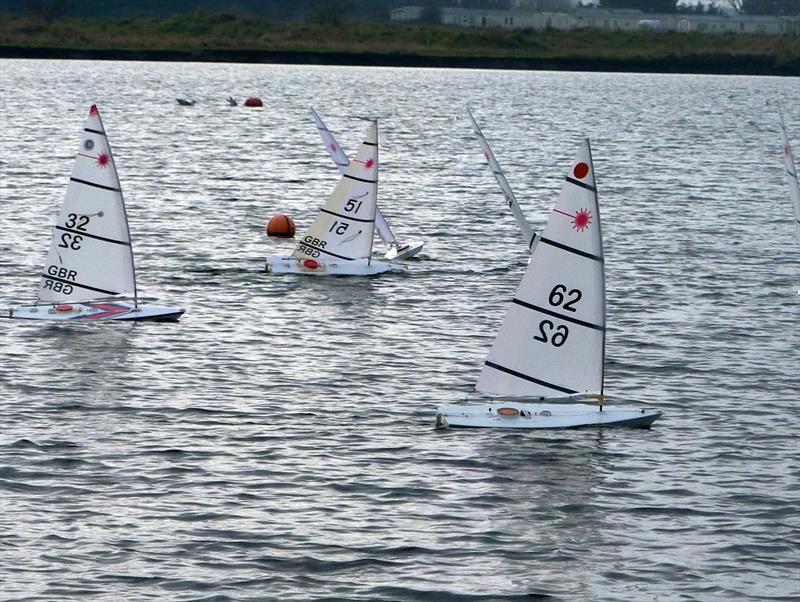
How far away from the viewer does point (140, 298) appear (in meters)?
40.2

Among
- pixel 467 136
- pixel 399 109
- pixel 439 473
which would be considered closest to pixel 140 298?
pixel 439 473

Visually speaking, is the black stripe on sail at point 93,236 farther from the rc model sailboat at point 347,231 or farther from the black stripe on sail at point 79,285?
the rc model sailboat at point 347,231

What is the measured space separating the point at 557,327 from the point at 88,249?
43.3ft

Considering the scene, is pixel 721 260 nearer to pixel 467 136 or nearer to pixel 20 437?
pixel 20 437

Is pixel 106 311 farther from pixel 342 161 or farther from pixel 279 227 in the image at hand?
pixel 279 227

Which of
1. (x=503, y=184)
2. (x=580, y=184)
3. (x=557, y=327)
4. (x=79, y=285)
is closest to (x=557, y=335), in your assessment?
(x=557, y=327)

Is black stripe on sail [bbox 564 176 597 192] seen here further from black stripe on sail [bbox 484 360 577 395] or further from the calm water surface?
the calm water surface

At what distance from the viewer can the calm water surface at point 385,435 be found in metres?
20.6

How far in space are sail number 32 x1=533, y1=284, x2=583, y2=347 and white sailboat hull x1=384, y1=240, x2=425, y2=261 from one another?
2058 centimetres

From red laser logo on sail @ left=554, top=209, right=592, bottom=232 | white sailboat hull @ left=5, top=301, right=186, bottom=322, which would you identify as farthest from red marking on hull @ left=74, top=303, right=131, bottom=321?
red laser logo on sail @ left=554, top=209, right=592, bottom=232

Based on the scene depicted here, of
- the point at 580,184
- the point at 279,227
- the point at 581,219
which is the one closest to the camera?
the point at 580,184

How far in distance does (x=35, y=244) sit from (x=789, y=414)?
28460 mm

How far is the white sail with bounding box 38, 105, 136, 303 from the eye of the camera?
3444 centimetres

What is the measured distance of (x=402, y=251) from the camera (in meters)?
47.4
